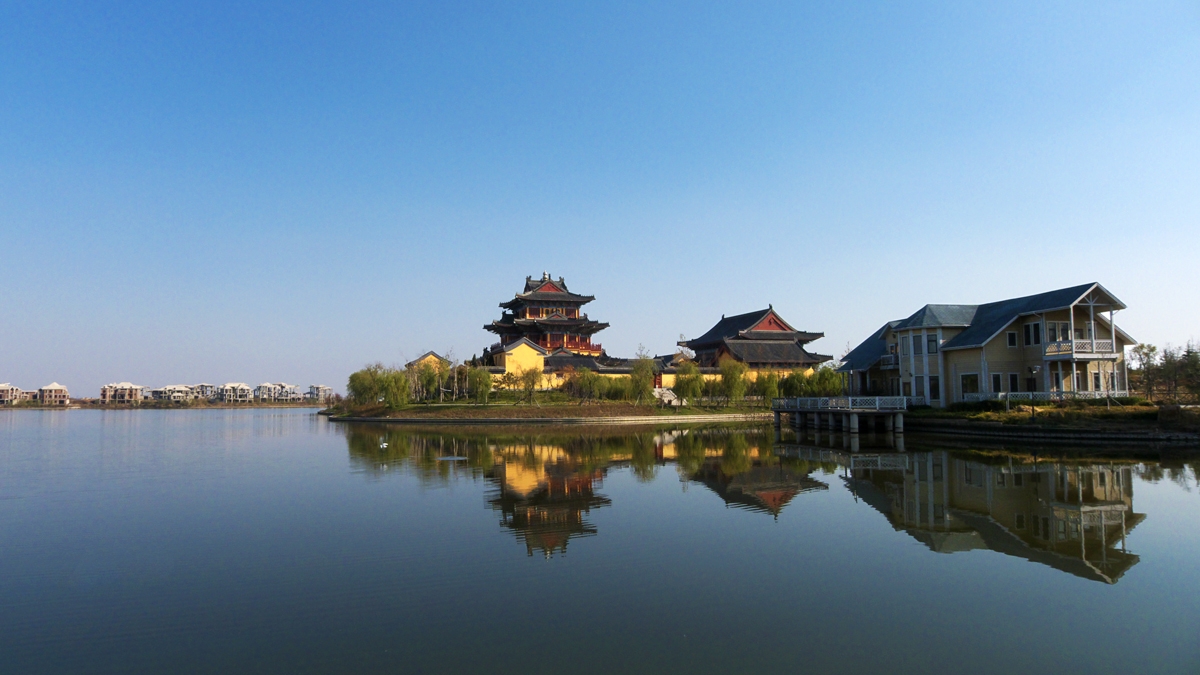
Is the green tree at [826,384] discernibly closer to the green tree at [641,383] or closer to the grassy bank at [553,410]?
the grassy bank at [553,410]

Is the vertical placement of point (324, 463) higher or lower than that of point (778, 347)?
lower

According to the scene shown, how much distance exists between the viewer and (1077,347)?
2698cm

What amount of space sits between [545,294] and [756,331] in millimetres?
17851

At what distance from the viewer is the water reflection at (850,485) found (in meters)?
10.2

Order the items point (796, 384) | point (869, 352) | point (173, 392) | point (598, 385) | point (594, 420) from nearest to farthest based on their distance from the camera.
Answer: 1. point (869, 352)
2. point (594, 420)
3. point (796, 384)
4. point (598, 385)
5. point (173, 392)

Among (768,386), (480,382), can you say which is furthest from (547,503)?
(768,386)

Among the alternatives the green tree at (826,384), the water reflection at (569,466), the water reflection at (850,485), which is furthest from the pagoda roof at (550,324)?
the water reflection at (850,485)

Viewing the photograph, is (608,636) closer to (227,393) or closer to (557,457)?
(557,457)

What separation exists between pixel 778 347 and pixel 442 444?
3607 cm

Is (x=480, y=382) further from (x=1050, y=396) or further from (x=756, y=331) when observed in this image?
(x=1050, y=396)

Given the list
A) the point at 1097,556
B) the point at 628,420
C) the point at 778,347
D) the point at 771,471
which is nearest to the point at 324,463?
the point at 771,471

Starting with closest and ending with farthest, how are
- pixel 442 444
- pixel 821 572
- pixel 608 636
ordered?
pixel 608 636, pixel 821 572, pixel 442 444

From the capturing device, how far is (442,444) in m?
27.5

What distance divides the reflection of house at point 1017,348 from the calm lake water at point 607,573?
11.1m
